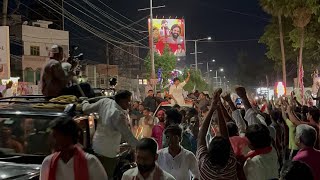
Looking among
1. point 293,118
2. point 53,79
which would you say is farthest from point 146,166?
point 293,118

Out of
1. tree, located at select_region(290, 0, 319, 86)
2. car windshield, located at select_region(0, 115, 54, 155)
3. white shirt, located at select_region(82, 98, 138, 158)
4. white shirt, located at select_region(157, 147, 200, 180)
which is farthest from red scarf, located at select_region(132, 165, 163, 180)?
tree, located at select_region(290, 0, 319, 86)

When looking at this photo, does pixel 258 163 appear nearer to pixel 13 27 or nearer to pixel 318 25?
pixel 318 25

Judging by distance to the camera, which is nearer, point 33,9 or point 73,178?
point 73,178

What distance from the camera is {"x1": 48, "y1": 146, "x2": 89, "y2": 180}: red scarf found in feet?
13.4

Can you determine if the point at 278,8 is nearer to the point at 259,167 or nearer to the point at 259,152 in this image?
the point at 259,152

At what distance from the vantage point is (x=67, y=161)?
163 inches

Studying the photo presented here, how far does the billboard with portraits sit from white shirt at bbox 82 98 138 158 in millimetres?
49072

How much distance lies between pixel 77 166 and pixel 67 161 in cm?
11

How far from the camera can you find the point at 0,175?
561cm

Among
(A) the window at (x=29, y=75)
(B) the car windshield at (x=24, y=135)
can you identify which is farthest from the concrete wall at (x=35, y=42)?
(B) the car windshield at (x=24, y=135)

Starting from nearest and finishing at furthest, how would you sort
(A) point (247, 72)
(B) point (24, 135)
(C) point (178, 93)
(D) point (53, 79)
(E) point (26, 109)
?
(B) point (24, 135) → (E) point (26, 109) → (D) point (53, 79) → (C) point (178, 93) → (A) point (247, 72)

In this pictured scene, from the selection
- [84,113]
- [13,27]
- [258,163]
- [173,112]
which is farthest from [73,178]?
[13,27]

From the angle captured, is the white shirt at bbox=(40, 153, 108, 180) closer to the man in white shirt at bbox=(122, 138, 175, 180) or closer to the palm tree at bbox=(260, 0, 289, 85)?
the man in white shirt at bbox=(122, 138, 175, 180)

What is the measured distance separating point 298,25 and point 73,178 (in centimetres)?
2773
